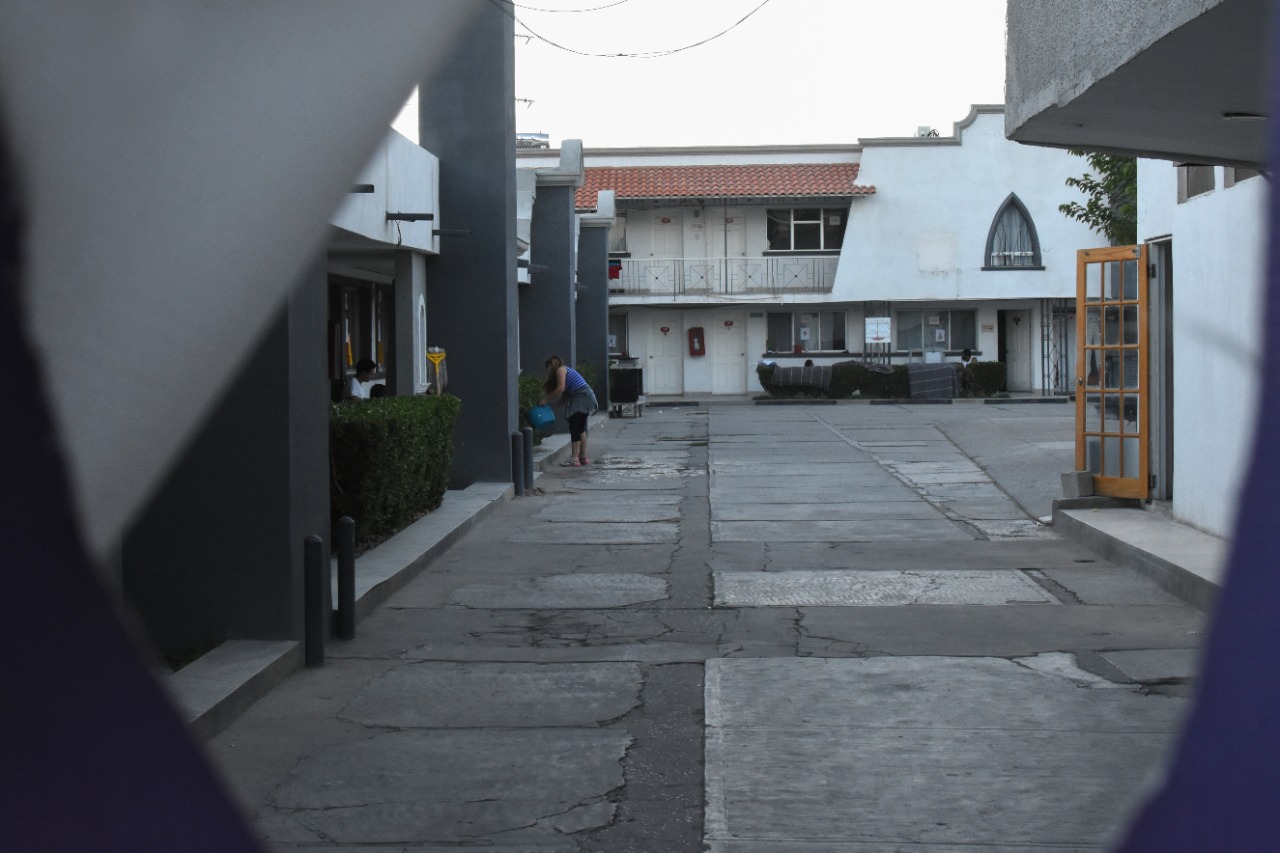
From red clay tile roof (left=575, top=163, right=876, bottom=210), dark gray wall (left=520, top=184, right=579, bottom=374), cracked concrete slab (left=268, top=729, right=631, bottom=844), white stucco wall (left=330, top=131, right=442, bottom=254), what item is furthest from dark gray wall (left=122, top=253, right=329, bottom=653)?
red clay tile roof (left=575, top=163, right=876, bottom=210)

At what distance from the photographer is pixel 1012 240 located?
136ft

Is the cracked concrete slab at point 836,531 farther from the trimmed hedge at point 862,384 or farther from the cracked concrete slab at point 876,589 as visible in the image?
the trimmed hedge at point 862,384

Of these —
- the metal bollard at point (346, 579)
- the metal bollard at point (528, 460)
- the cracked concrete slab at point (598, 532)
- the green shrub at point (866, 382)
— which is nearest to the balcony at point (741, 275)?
the green shrub at point (866, 382)

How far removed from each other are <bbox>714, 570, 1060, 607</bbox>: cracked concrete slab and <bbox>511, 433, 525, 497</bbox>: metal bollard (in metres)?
5.88

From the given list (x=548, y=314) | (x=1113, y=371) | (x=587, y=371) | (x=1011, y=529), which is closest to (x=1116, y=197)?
(x=1113, y=371)

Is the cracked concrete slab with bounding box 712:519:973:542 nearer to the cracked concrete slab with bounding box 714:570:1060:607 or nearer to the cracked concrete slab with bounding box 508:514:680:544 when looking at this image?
the cracked concrete slab with bounding box 508:514:680:544

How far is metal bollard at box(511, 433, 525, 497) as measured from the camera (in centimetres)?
1638

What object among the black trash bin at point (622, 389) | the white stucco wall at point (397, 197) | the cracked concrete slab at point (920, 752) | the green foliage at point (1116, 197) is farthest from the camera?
the black trash bin at point (622, 389)

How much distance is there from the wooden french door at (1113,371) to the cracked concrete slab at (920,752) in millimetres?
5930

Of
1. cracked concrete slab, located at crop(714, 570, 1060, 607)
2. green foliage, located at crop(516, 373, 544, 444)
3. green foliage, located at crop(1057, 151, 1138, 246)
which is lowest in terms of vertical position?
cracked concrete slab, located at crop(714, 570, 1060, 607)

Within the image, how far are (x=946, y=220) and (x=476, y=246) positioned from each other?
27.4 meters

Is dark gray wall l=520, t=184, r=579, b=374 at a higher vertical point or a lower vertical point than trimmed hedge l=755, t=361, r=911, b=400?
higher

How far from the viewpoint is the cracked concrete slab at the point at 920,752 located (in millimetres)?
5125

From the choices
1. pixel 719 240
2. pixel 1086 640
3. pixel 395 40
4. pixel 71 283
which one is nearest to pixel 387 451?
pixel 1086 640
